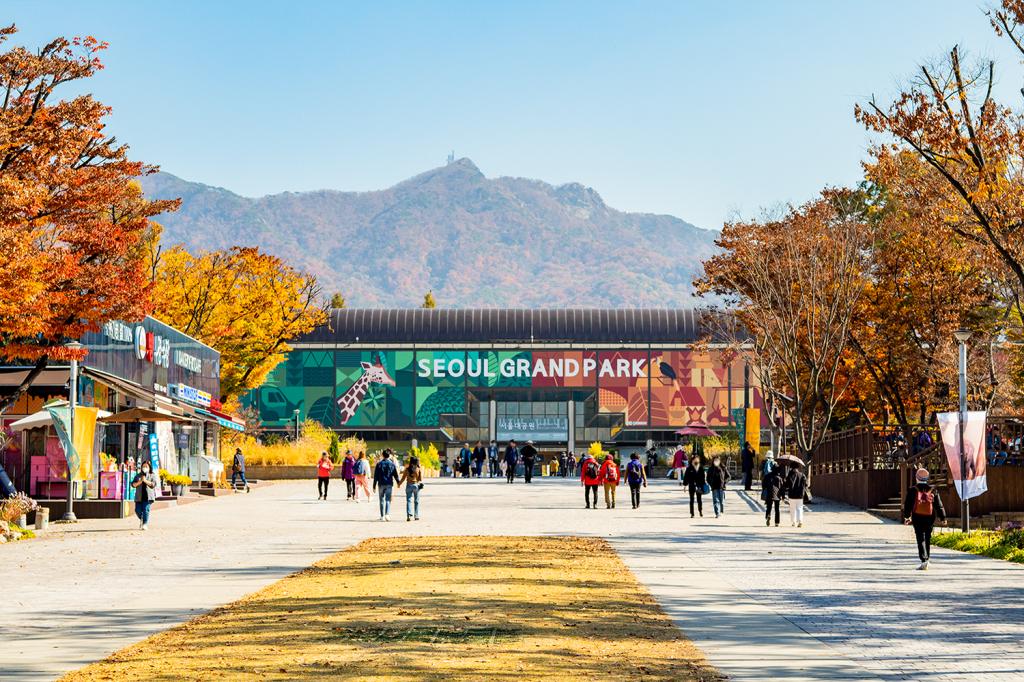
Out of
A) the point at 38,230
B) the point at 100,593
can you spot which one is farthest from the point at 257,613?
the point at 38,230

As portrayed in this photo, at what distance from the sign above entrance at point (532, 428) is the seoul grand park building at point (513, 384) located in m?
0.08

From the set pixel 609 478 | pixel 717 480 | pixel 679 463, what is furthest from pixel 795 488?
pixel 679 463

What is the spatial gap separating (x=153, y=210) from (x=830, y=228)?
21.5 m

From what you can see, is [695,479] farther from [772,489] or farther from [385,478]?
[385,478]

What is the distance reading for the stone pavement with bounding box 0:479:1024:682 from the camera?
1162 centimetres

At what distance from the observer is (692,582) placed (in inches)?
710

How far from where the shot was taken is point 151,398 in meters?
41.9

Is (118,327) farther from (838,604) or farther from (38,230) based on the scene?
(838,604)

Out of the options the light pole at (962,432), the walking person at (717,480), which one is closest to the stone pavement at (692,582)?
the walking person at (717,480)

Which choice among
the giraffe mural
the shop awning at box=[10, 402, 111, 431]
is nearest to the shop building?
the shop awning at box=[10, 402, 111, 431]

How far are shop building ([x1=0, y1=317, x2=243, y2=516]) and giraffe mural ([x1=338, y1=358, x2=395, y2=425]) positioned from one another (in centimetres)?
5352

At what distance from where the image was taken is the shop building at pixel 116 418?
35562 millimetres

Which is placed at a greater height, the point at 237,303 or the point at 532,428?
the point at 237,303

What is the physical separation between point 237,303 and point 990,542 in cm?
4251
